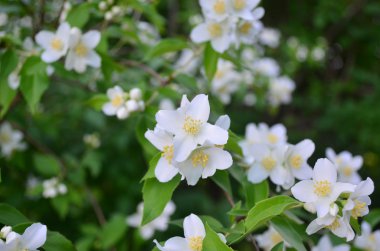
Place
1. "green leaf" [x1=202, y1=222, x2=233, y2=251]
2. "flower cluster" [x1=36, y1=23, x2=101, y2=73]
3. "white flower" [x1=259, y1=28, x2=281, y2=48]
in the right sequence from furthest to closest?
"white flower" [x1=259, y1=28, x2=281, y2=48], "flower cluster" [x1=36, y1=23, x2=101, y2=73], "green leaf" [x1=202, y1=222, x2=233, y2=251]

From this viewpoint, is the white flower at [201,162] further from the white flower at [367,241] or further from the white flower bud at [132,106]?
the white flower at [367,241]

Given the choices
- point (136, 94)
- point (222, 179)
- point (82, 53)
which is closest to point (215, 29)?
point (136, 94)

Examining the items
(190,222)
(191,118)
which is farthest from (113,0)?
(190,222)

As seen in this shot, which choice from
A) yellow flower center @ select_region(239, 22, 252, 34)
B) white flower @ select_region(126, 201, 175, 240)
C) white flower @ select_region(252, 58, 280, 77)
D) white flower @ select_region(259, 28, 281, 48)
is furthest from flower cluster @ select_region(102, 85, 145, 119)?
white flower @ select_region(259, 28, 281, 48)

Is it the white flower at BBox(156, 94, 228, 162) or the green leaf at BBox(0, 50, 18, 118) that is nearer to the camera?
the white flower at BBox(156, 94, 228, 162)

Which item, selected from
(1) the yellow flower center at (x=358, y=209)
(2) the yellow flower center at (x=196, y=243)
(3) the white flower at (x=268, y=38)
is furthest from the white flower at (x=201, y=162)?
(3) the white flower at (x=268, y=38)

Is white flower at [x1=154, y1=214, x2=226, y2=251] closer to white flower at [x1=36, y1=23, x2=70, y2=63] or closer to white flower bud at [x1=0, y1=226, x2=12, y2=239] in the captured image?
white flower bud at [x1=0, y1=226, x2=12, y2=239]

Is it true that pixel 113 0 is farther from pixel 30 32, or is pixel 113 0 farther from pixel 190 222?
pixel 190 222
